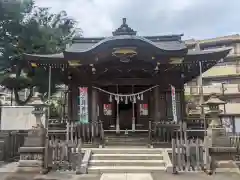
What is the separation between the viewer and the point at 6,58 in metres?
17.6

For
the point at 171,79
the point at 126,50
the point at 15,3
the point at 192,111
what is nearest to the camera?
the point at 126,50

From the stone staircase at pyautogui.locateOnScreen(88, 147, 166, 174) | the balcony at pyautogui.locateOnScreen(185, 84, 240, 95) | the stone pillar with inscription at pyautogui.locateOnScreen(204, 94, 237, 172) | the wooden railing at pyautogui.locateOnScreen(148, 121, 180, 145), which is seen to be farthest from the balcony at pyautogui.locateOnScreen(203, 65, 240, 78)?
the stone pillar with inscription at pyautogui.locateOnScreen(204, 94, 237, 172)

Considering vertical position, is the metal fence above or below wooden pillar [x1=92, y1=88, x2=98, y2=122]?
below

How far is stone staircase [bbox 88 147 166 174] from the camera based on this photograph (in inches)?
356

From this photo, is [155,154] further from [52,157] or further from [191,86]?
[191,86]

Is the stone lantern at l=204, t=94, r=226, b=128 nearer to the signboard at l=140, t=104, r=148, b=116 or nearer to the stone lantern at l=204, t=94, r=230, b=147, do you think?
the stone lantern at l=204, t=94, r=230, b=147

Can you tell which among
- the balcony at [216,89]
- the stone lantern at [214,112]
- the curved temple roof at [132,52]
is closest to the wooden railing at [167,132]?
the stone lantern at [214,112]

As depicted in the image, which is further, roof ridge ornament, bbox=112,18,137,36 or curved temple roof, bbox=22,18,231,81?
roof ridge ornament, bbox=112,18,137,36

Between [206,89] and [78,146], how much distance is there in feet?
89.5

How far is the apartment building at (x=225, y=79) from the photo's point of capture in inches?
1284

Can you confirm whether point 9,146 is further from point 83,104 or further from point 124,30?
point 124,30

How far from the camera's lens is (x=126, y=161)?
962 centimetres

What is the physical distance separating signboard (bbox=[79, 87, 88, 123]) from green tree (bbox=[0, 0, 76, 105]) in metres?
3.61

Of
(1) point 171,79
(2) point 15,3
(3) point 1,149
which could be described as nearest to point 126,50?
(1) point 171,79
